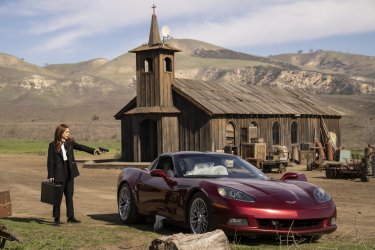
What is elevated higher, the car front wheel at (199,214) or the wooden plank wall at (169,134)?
the wooden plank wall at (169,134)

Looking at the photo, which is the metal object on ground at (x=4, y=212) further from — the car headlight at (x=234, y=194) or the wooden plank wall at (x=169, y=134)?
the wooden plank wall at (x=169, y=134)

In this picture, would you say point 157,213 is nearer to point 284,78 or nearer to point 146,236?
point 146,236

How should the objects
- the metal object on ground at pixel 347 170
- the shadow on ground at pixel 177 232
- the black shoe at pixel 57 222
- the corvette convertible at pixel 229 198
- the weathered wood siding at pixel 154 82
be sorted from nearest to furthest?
1. the corvette convertible at pixel 229 198
2. the shadow on ground at pixel 177 232
3. the black shoe at pixel 57 222
4. the metal object on ground at pixel 347 170
5. the weathered wood siding at pixel 154 82

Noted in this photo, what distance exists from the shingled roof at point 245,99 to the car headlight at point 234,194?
794 inches

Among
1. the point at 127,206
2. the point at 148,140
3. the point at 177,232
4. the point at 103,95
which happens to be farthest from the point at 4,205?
the point at 103,95

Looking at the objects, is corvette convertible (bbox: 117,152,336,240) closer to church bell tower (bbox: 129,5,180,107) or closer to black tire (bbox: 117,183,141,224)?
black tire (bbox: 117,183,141,224)

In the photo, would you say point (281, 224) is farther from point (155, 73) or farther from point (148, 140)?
point (148, 140)

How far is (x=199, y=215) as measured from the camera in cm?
908

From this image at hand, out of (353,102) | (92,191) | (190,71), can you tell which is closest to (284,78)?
(353,102)

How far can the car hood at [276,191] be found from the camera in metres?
8.64

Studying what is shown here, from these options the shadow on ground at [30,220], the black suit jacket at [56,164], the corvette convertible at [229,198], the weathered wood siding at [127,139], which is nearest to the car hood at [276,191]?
the corvette convertible at [229,198]

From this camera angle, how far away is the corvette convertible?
27.9 feet

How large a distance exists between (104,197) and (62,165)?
6.57 m

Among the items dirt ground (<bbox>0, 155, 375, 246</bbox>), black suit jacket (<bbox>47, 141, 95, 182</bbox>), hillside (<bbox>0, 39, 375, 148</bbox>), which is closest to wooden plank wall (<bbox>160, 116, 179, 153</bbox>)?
dirt ground (<bbox>0, 155, 375, 246</bbox>)
